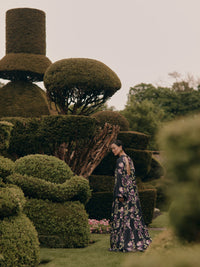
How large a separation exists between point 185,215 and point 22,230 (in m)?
4.49

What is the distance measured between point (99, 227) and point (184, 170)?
30.2 feet

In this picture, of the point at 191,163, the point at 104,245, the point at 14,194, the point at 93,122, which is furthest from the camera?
the point at 93,122

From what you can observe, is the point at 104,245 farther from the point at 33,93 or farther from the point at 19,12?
the point at 19,12

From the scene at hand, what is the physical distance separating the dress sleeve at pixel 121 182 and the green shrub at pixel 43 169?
195 centimetres

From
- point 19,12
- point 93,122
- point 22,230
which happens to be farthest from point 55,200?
point 19,12

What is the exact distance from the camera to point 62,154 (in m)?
11.6

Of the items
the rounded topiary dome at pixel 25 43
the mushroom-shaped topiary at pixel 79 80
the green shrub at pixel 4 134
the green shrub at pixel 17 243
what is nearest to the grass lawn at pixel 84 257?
the green shrub at pixel 17 243

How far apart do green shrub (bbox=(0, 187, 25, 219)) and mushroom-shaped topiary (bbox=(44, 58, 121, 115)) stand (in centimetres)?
715

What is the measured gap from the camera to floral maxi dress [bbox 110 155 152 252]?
7.29m

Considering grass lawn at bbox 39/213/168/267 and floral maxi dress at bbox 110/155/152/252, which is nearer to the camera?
grass lawn at bbox 39/213/168/267

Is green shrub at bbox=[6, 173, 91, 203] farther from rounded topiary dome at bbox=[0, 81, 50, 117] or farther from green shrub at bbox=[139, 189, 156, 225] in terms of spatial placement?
rounded topiary dome at bbox=[0, 81, 50, 117]

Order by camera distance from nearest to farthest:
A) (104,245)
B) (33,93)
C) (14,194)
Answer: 1. (14,194)
2. (104,245)
3. (33,93)

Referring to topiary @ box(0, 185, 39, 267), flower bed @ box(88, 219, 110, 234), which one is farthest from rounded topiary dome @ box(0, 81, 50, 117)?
topiary @ box(0, 185, 39, 267)

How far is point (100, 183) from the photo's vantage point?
12219 millimetres
